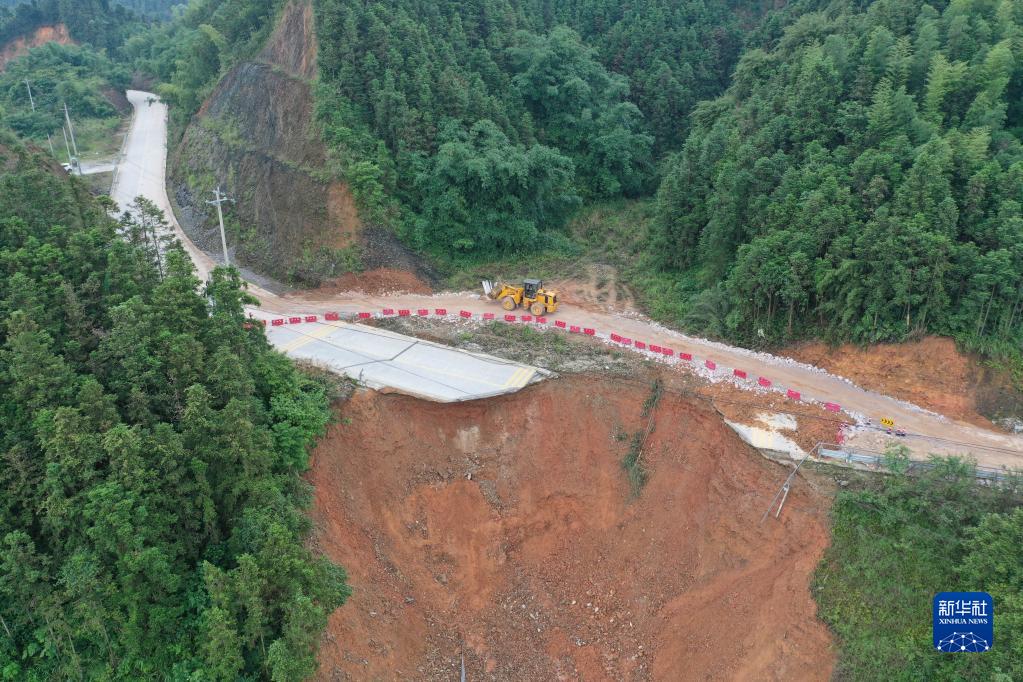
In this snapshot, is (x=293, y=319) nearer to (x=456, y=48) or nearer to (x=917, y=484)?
(x=456, y=48)

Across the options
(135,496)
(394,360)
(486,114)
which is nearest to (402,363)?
(394,360)

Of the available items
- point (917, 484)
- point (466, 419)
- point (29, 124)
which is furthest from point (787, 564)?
point (29, 124)

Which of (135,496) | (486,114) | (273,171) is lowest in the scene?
(135,496)

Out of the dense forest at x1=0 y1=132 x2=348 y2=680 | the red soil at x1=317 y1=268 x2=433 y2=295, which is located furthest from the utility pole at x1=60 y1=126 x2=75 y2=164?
the dense forest at x1=0 y1=132 x2=348 y2=680

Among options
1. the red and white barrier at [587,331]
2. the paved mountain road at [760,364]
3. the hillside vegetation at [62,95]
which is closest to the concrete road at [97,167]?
the hillside vegetation at [62,95]

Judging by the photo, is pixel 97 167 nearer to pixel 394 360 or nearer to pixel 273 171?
pixel 273 171

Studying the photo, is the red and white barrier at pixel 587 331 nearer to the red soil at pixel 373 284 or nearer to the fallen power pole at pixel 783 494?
the red soil at pixel 373 284
